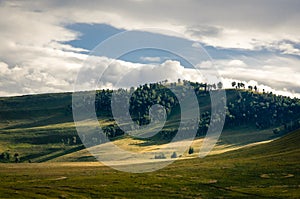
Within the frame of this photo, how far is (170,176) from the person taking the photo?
129625mm

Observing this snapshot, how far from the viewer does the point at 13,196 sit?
320 ft

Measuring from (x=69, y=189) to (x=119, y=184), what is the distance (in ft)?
49.2

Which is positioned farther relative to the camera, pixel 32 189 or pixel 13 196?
pixel 32 189

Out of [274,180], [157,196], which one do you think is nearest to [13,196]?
[157,196]

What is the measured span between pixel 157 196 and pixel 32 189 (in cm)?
3313

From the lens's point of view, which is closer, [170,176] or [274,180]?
[274,180]

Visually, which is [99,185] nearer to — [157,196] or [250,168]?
[157,196]

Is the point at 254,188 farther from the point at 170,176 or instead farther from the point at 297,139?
the point at 297,139

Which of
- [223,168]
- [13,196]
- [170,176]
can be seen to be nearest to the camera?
[13,196]

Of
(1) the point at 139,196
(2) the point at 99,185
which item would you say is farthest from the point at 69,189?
(1) the point at 139,196

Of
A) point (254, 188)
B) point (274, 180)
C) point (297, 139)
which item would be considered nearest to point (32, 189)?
point (254, 188)

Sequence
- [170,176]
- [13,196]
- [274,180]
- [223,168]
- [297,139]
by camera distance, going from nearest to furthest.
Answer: [13,196] < [274,180] < [170,176] < [223,168] < [297,139]

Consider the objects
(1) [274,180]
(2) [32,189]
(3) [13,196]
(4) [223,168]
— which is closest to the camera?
(3) [13,196]

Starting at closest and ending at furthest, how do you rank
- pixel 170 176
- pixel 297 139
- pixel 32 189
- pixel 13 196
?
pixel 13 196 → pixel 32 189 → pixel 170 176 → pixel 297 139
